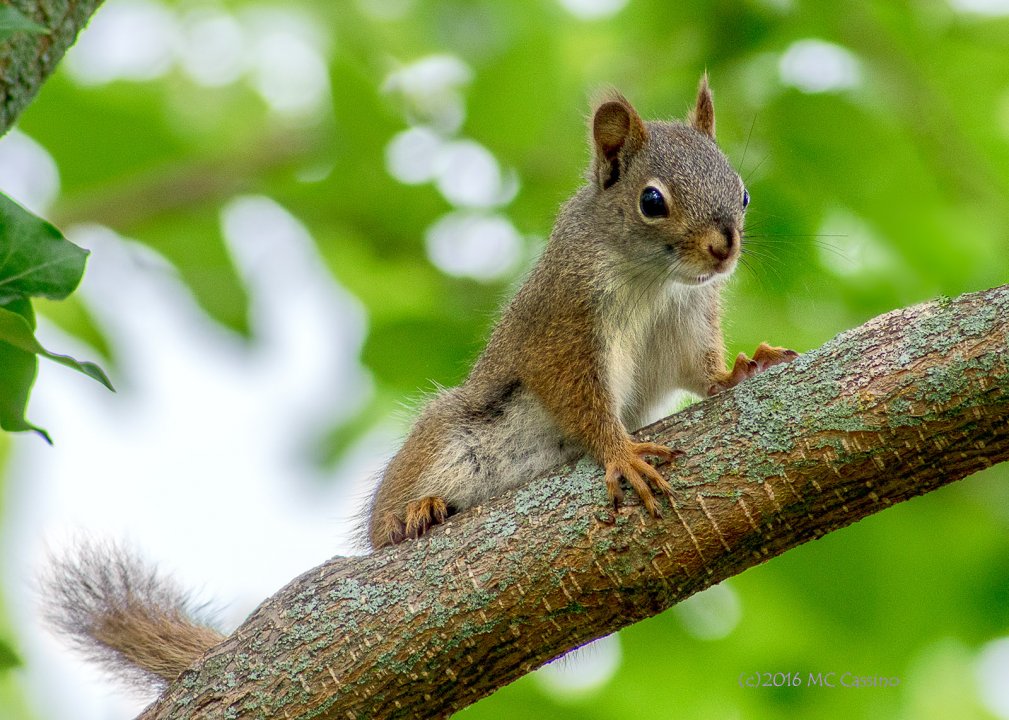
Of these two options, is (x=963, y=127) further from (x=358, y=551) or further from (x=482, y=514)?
(x=358, y=551)

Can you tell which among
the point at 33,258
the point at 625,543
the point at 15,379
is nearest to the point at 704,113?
the point at 625,543

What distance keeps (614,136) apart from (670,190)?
1.53 ft

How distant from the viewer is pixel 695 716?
5094 millimetres

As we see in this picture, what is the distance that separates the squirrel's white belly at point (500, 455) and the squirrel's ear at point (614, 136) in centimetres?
103

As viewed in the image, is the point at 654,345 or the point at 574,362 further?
the point at 654,345

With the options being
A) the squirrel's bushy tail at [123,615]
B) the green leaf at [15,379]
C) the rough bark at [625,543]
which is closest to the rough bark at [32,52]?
the green leaf at [15,379]

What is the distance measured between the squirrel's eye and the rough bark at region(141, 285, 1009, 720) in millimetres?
1176

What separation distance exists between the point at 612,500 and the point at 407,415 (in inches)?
79.8

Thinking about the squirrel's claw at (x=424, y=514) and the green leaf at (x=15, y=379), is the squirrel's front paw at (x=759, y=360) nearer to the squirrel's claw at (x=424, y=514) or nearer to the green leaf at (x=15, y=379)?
the squirrel's claw at (x=424, y=514)

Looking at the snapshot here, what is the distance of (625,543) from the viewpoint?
3.30 meters

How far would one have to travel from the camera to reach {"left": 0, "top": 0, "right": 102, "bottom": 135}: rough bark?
279cm

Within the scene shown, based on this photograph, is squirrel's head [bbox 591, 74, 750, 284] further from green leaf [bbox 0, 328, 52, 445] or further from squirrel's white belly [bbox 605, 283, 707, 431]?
green leaf [bbox 0, 328, 52, 445]

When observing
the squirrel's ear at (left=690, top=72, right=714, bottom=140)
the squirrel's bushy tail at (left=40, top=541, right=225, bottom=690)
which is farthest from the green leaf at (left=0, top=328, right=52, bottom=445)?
the squirrel's ear at (left=690, top=72, right=714, bottom=140)

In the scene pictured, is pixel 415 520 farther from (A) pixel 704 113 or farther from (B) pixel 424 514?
(A) pixel 704 113
